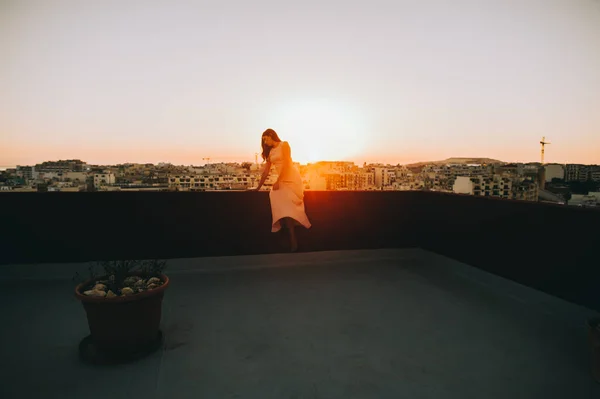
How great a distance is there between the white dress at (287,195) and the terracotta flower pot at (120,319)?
2.11 metres

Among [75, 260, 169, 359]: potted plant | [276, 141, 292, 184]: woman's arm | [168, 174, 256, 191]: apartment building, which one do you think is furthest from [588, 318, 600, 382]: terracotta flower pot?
[168, 174, 256, 191]: apartment building

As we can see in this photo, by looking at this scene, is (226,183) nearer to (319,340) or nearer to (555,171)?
(319,340)

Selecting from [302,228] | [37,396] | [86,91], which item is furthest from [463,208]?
[86,91]

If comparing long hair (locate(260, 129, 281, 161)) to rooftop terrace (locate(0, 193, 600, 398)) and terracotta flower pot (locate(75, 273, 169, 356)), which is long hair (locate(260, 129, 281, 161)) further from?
terracotta flower pot (locate(75, 273, 169, 356))

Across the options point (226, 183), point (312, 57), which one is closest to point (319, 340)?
point (226, 183)

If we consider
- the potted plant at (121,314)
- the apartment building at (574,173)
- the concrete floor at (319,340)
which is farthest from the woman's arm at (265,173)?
the apartment building at (574,173)

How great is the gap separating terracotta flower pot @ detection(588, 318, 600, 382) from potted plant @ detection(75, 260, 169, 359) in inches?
104

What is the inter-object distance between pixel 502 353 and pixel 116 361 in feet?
8.30

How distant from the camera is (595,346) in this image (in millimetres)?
2008

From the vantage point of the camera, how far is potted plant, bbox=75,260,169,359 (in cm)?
218

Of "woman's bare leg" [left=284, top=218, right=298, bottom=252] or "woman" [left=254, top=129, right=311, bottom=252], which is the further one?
"woman's bare leg" [left=284, top=218, right=298, bottom=252]

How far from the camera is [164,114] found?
13180 millimetres

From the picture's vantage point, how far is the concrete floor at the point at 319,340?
6.37ft

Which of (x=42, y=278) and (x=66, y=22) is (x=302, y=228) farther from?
(x=66, y=22)
